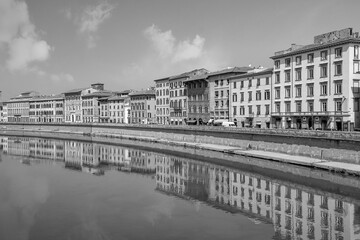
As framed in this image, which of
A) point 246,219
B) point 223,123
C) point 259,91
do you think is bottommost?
point 246,219

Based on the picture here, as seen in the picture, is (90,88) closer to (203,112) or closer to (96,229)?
(203,112)

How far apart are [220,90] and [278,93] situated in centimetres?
2088

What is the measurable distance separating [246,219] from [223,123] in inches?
2029

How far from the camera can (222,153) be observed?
206ft

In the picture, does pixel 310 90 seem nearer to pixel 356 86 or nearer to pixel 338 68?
pixel 338 68

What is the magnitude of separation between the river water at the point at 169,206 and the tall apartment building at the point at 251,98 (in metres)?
25.1

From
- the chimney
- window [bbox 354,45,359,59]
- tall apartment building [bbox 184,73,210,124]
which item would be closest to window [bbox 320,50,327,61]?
window [bbox 354,45,359,59]

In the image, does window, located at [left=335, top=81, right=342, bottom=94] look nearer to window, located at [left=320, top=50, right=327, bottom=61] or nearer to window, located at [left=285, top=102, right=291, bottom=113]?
window, located at [left=320, top=50, right=327, bottom=61]

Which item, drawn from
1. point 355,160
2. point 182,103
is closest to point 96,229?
point 355,160

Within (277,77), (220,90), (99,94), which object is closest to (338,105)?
(277,77)

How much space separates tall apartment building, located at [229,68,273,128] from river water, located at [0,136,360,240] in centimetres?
2507

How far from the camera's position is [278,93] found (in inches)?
2771

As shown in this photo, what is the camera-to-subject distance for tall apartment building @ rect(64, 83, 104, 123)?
156 m

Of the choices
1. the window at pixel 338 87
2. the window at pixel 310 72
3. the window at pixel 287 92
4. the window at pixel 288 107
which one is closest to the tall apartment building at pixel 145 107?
the window at pixel 288 107
